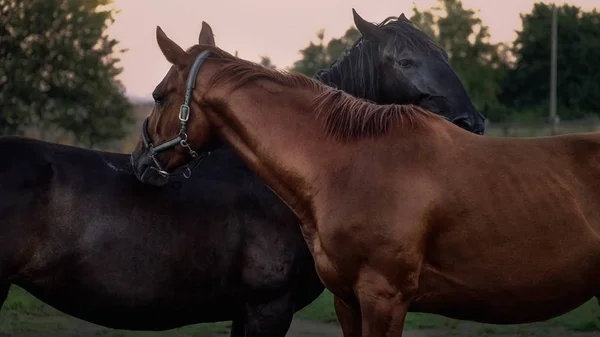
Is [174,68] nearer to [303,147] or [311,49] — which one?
[303,147]

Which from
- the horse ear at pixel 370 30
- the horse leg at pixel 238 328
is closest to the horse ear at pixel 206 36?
the horse ear at pixel 370 30

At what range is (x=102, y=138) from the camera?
22.1 meters

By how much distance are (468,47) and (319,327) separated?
1493 inches

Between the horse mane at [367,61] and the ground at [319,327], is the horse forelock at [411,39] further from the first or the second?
the ground at [319,327]

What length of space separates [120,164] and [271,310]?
116 cm

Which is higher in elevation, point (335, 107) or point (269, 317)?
point (335, 107)

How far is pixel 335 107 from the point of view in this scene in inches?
161

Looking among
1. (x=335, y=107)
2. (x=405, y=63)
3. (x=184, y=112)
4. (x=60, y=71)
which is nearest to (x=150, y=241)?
(x=184, y=112)

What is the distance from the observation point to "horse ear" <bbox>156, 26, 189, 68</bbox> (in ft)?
13.8

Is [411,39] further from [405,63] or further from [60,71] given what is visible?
[60,71]

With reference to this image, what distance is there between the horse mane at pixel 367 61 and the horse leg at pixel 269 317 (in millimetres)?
1324

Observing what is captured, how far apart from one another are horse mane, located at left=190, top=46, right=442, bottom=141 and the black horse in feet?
2.93

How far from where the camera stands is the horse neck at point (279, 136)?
13.3 feet

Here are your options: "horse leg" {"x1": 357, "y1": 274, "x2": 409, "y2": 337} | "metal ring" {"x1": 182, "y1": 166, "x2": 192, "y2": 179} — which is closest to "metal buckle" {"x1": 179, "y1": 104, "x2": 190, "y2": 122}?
"metal ring" {"x1": 182, "y1": 166, "x2": 192, "y2": 179}
